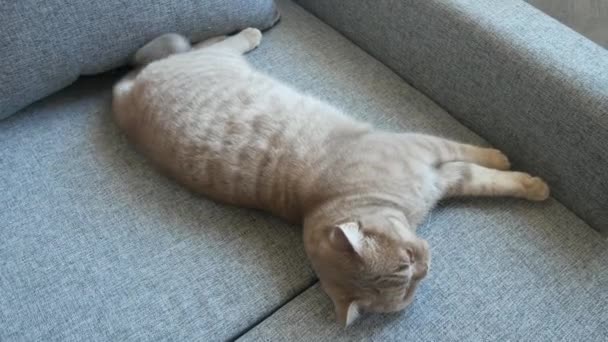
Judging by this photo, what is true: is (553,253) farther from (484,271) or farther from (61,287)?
(61,287)

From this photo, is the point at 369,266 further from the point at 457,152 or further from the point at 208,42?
the point at 208,42

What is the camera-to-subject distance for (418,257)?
1055 millimetres

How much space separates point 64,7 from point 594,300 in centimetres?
138

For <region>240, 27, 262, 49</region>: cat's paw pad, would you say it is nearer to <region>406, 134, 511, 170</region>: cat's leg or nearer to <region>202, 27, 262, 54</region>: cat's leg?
<region>202, 27, 262, 54</region>: cat's leg

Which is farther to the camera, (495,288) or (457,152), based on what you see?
(457,152)

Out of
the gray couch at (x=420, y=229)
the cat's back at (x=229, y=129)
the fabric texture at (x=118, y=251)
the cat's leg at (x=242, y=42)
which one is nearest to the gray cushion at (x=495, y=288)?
the gray couch at (x=420, y=229)

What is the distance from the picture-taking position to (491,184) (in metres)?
1.23

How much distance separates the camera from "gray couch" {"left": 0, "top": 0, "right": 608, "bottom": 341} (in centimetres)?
107

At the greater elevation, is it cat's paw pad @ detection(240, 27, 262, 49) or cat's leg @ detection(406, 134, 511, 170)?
cat's paw pad @ detection(240, 27, 262, 49)

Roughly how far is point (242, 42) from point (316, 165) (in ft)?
1.77

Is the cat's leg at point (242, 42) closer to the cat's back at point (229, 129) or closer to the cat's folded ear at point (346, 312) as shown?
the cat's back at point (229, 129)

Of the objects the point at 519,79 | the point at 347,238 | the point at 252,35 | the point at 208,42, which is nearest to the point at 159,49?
the point at 208,42

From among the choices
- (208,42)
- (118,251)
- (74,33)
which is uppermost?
(74,33)

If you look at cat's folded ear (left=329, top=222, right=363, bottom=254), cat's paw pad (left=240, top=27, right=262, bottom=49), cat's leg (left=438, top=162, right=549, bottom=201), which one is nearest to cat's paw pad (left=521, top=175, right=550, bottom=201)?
cat's leg (left=438, top=162, right=549, bottom=201)
